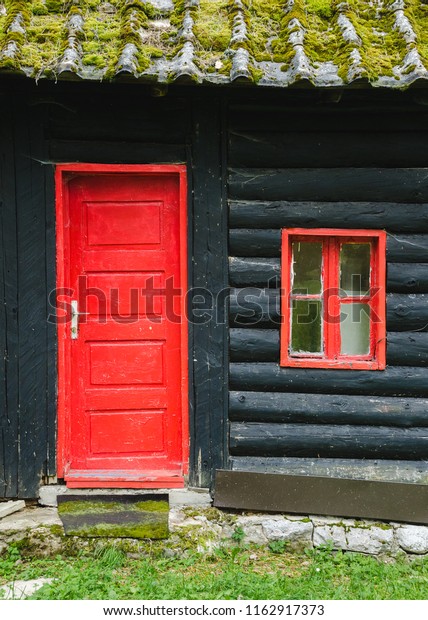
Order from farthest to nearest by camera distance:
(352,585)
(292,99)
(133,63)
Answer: (292,99)
(352,585)
(133,63)

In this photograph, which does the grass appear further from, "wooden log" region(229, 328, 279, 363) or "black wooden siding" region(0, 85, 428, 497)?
"wooden log" region(229, 328, 279, 363)

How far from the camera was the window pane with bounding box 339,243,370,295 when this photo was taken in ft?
16.8

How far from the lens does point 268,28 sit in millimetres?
4633

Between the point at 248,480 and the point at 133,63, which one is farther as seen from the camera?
the point at 248,480

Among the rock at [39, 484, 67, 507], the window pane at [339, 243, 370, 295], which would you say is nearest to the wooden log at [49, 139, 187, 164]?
the window pane at [339, 243, 370, 295]

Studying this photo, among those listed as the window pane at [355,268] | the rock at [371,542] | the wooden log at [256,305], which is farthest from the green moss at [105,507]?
the window pane at [355,268]

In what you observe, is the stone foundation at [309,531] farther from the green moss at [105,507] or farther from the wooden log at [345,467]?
the wooden log at [345,467]

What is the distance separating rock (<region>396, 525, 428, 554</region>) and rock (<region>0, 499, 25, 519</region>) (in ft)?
9.68

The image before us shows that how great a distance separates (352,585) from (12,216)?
3.69m

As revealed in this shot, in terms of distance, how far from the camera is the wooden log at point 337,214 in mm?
4957

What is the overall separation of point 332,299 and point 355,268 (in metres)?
0.31

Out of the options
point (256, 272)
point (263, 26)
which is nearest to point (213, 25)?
point (263, 26)

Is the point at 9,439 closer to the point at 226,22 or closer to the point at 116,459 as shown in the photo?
the point at 116,459

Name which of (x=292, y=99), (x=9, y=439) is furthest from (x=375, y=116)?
(x=9, y=439)
